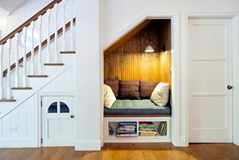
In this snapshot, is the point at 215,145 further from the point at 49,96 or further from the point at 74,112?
the point at 49,96

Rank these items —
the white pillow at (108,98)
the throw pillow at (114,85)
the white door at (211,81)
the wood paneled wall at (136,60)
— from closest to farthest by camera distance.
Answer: the white door at (211,81), the white pillow at (108,98), the throw pillow at (114,85), the wood paneled wall at (136,60)

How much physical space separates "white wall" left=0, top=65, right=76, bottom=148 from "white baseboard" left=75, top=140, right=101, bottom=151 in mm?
649

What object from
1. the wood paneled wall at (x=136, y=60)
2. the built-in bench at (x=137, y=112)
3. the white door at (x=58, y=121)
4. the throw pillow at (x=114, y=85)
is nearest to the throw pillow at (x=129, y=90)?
the throw pillow at (x=114, y=85)

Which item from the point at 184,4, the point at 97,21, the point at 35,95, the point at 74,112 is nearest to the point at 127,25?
the point at 97,21

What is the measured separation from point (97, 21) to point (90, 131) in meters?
1.61

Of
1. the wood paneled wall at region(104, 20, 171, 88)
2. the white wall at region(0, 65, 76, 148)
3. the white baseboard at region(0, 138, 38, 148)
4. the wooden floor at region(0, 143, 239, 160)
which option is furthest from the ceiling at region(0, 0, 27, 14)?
the wooden floor at region(0, 143, 239, 160)

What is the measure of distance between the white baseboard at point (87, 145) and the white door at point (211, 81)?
1.48 meters

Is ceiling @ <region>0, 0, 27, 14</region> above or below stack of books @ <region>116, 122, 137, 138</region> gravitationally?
above

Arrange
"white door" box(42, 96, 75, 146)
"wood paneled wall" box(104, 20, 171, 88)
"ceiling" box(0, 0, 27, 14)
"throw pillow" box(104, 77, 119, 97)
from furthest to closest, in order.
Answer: "wood paneled wall" box(104, 20, 171, 88), "ceiling" box(0, 0, 27, 14), "throw pillow" box(104, 77, 119, 97), "white door" box(42, 96, 75, 146)

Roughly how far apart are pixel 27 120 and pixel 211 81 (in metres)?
2.93

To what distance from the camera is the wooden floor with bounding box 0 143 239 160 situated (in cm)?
214

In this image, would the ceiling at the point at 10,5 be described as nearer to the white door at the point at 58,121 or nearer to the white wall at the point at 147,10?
→ the white wall at the point at 147,10

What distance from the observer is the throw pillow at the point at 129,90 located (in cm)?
343

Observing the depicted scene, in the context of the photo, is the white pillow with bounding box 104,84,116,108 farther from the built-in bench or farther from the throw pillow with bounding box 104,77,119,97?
the throw pillow with bounding box 104,77,119,97
